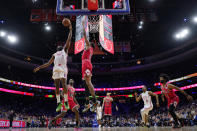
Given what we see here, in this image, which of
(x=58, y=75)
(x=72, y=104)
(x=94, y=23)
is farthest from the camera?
(x=94, y=23)

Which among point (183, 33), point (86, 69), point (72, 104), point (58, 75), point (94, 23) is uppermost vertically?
point (183, 33)

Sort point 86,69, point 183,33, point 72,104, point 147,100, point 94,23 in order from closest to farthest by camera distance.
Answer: point 86,69, point 72,104, point 147,100, point 94,23, point 183,33

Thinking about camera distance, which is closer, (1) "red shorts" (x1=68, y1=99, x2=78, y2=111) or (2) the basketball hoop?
(1) "red shorts" (x1=68, y1=99, x2=78, y2=111)

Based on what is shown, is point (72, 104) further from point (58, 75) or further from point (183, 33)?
point (183, 33)

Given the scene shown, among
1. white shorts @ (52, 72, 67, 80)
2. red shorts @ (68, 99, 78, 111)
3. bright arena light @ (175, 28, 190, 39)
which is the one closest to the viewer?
white shorts @ (52, 72, 67, 80)

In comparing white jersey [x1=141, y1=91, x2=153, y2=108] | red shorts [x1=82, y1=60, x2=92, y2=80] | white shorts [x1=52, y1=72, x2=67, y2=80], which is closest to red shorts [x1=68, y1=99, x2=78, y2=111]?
red shorts [x1=82, y1=60, x2=92, y2=80]

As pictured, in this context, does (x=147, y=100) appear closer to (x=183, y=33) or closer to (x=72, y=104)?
(x=72, y=104)

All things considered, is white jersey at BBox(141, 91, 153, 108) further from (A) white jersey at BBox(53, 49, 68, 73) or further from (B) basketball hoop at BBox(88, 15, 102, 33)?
(A) white jersey at BBox(53, 49, 68, 73)

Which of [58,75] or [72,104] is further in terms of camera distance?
[72,104]

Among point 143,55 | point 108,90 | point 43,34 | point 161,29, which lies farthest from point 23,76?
point 161,29

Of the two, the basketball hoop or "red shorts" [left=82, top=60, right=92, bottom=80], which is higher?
the basketball hoop

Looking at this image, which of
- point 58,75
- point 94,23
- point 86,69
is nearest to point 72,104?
point 86,69

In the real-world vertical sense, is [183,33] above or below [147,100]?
above

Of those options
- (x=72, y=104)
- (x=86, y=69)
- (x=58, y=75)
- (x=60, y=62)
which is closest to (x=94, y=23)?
(x=86, y=69)
